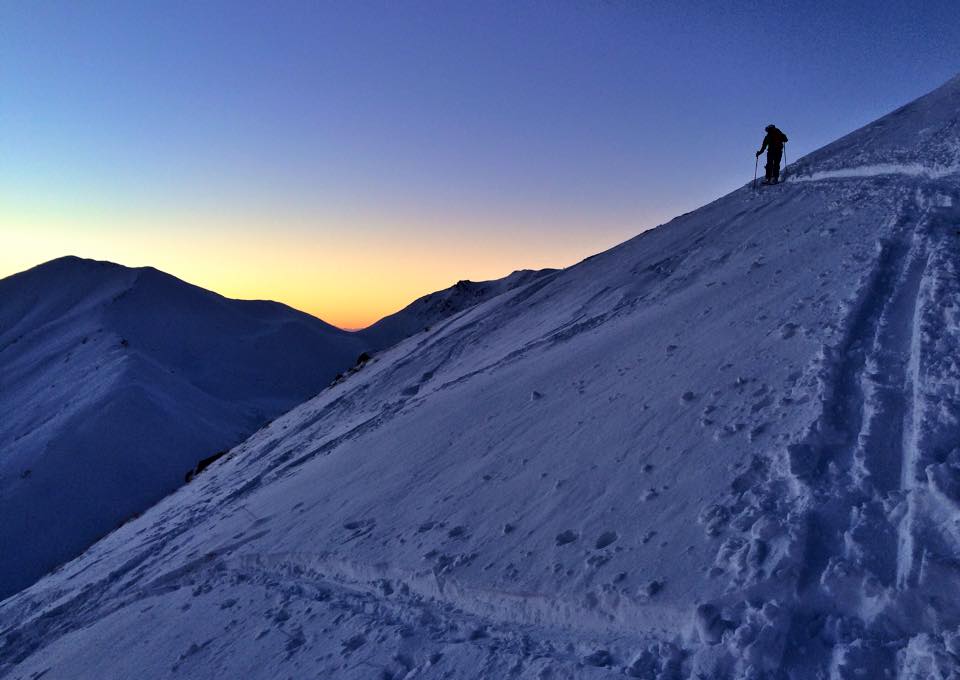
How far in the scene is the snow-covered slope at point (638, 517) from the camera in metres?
4.07

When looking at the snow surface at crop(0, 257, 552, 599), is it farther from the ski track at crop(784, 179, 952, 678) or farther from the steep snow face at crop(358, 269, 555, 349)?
the ski track at crop(784, 179, 952, 678)

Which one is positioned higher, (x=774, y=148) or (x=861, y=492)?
(x=774, y=148)

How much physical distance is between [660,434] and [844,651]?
10.5ft

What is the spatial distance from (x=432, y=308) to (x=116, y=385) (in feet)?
194

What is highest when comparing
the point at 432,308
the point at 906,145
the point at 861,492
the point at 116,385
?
the point at 432,308

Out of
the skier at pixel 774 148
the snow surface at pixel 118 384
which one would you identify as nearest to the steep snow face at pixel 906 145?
the skier at pixel 774 148

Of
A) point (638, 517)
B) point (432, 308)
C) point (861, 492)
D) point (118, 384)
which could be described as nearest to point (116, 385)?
point (118, 384)

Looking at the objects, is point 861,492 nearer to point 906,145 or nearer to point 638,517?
point 638,517

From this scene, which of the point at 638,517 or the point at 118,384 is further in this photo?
the point at 118,384

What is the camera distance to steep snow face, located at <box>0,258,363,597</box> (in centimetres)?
2328

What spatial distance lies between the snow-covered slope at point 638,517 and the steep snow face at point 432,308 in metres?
69.1

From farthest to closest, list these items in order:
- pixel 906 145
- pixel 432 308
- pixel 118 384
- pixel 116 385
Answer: pixel 432 308, pixel 118 384, pixel 116 385, pixel 906 145

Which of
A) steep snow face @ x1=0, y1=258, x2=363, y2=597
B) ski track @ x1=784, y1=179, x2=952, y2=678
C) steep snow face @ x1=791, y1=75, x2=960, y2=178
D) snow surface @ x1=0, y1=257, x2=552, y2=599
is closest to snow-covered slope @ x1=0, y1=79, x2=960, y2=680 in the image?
ski track @ x1=784, y1=179, x2=952, y2=678

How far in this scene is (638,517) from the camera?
5422mm
